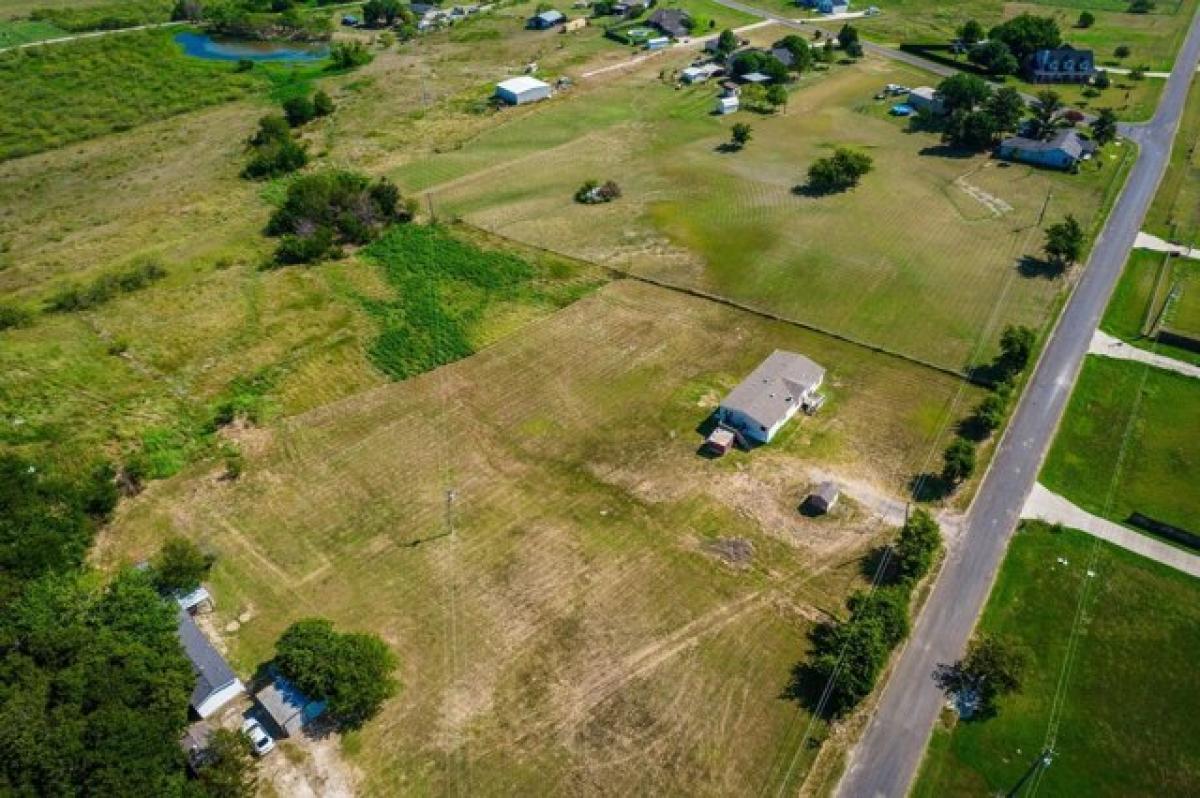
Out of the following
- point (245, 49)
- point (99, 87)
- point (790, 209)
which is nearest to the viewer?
point (790, 209)

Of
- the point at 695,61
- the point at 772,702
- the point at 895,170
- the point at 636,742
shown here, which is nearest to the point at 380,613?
the point at 636,742

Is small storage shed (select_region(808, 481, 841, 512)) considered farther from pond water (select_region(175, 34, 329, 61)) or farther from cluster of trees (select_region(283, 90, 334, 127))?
pond water (select_region(175, 34, 329, 61))

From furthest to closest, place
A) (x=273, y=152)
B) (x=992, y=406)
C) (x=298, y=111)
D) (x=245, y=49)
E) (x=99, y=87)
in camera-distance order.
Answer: (x=245, y=49)
(x=99, y=87)
(x=298, y=111)
(x=273, y=152)
(x=992, y=406)

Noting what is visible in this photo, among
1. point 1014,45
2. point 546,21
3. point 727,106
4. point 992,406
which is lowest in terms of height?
point 992,406

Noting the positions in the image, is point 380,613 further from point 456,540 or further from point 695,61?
point 695,61

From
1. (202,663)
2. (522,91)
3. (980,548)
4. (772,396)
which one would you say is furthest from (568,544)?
(522,91)

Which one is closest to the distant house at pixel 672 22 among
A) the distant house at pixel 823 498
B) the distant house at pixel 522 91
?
the distant house at pixel 522 91

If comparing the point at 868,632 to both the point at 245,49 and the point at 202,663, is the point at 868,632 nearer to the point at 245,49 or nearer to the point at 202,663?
the point at 202,663
